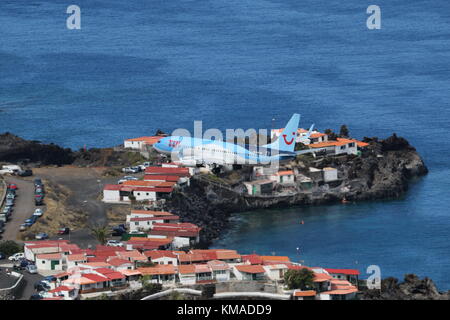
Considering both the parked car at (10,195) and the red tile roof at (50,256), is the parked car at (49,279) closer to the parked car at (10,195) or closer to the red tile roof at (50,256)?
the red tile roof at (50,256)

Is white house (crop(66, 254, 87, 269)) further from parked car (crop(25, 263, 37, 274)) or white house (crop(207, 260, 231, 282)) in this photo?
white house (crop(207, 260, 231, 282))

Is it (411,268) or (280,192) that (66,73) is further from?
(411,268)

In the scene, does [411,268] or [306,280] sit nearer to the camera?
[306,280]

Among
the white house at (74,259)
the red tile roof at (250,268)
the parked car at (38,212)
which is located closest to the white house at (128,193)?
the parked car at (38,212)

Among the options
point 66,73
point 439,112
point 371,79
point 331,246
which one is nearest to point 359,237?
point 331,246

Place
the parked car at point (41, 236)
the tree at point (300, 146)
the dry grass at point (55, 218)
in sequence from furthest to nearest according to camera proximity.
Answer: the tree at point (300, 146), the dry grass at point (55, 218), the parked car at point (41, 236)

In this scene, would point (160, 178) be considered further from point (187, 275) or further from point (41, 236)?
point (187, 275)

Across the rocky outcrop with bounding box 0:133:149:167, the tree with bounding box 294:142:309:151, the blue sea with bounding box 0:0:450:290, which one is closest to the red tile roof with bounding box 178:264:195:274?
the blue sea with bounding box 0:0:450:290
